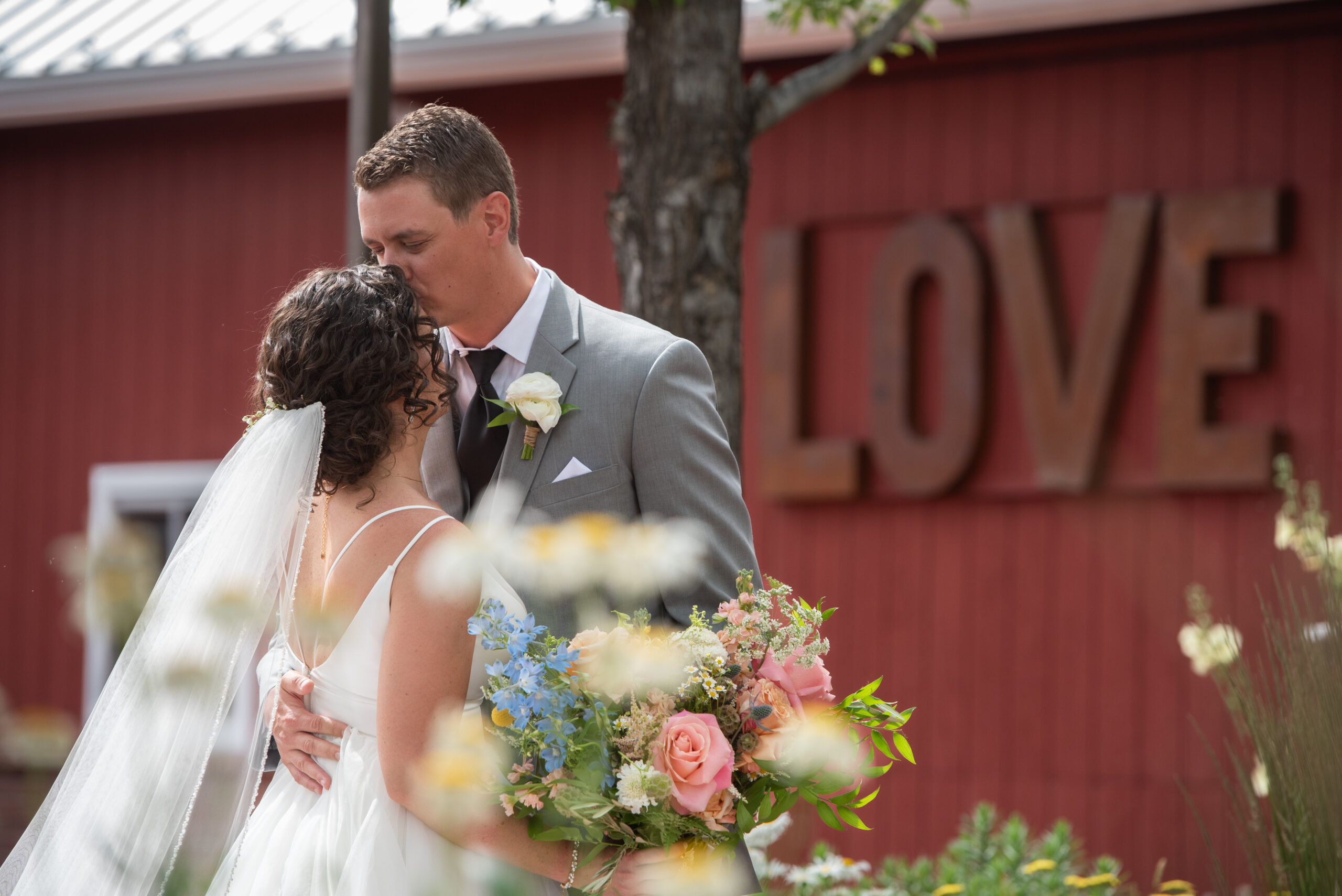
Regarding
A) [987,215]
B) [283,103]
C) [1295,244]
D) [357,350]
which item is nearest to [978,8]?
[987,215]

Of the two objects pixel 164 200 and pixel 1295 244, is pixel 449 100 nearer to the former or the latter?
pixel 164 200

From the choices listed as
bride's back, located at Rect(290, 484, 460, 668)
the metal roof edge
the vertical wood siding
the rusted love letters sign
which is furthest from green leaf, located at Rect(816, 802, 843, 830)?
the metal roof edge

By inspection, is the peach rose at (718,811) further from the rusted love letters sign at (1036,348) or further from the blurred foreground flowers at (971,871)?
the rusted love letters sign at (1036,348)

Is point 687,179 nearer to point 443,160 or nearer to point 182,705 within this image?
point 443,160

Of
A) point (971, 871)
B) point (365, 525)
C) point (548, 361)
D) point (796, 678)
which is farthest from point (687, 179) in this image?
point (971, 871)

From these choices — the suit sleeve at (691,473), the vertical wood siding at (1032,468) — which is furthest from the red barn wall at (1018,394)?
the suit sleeve at (691,473)

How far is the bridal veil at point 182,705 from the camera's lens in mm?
2105

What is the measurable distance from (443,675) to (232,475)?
0.54m

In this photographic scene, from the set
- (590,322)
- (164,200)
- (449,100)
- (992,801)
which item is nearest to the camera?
(590,322)

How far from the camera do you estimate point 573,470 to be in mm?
2562

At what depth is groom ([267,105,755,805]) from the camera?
2506 millimetres

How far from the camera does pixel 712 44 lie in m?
4.13

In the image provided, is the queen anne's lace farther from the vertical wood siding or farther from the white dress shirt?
the vertical wood siding

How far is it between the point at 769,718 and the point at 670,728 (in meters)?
0.17
